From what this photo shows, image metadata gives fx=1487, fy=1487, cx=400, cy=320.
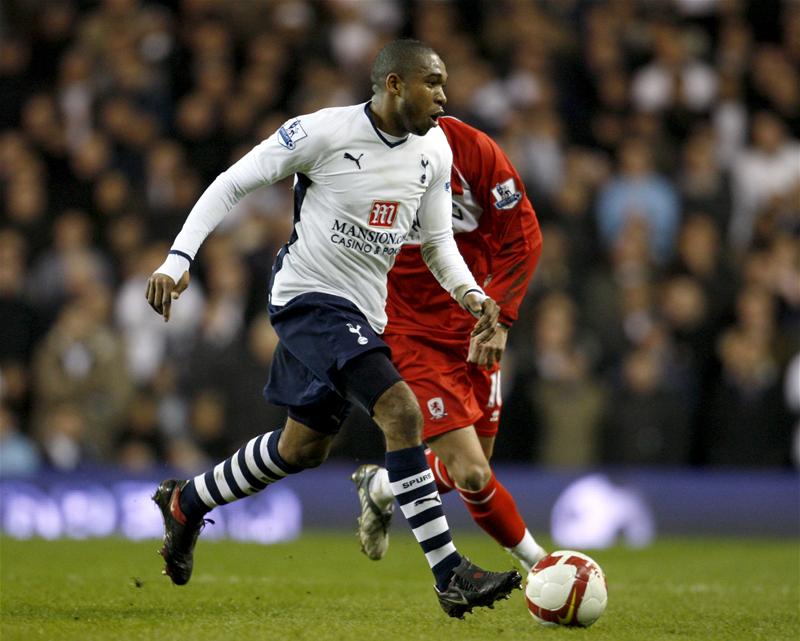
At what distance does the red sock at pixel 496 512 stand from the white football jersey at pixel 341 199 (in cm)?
107

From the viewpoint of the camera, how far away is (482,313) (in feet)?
22.0

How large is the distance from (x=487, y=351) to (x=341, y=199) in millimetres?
1002

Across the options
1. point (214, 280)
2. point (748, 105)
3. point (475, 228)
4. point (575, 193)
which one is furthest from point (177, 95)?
point (475, 228)

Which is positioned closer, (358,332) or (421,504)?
(421,504)

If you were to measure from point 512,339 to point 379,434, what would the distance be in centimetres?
151

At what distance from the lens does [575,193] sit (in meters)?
14.0

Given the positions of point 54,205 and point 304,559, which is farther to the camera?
point 54,205

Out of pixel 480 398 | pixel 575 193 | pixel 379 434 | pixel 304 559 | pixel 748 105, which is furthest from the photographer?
pixel 748 105

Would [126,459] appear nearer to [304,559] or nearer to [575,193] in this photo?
[304,559]

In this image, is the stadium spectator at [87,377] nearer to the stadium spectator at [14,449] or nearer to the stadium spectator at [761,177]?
the stadium spectator at [14,449]

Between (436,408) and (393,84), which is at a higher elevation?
(393,84)

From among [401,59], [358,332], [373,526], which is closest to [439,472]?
[373,526]

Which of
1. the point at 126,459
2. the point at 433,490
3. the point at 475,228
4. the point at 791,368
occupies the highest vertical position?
the point at 475,228

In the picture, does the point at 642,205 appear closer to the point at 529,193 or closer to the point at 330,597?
the point at 529,193
